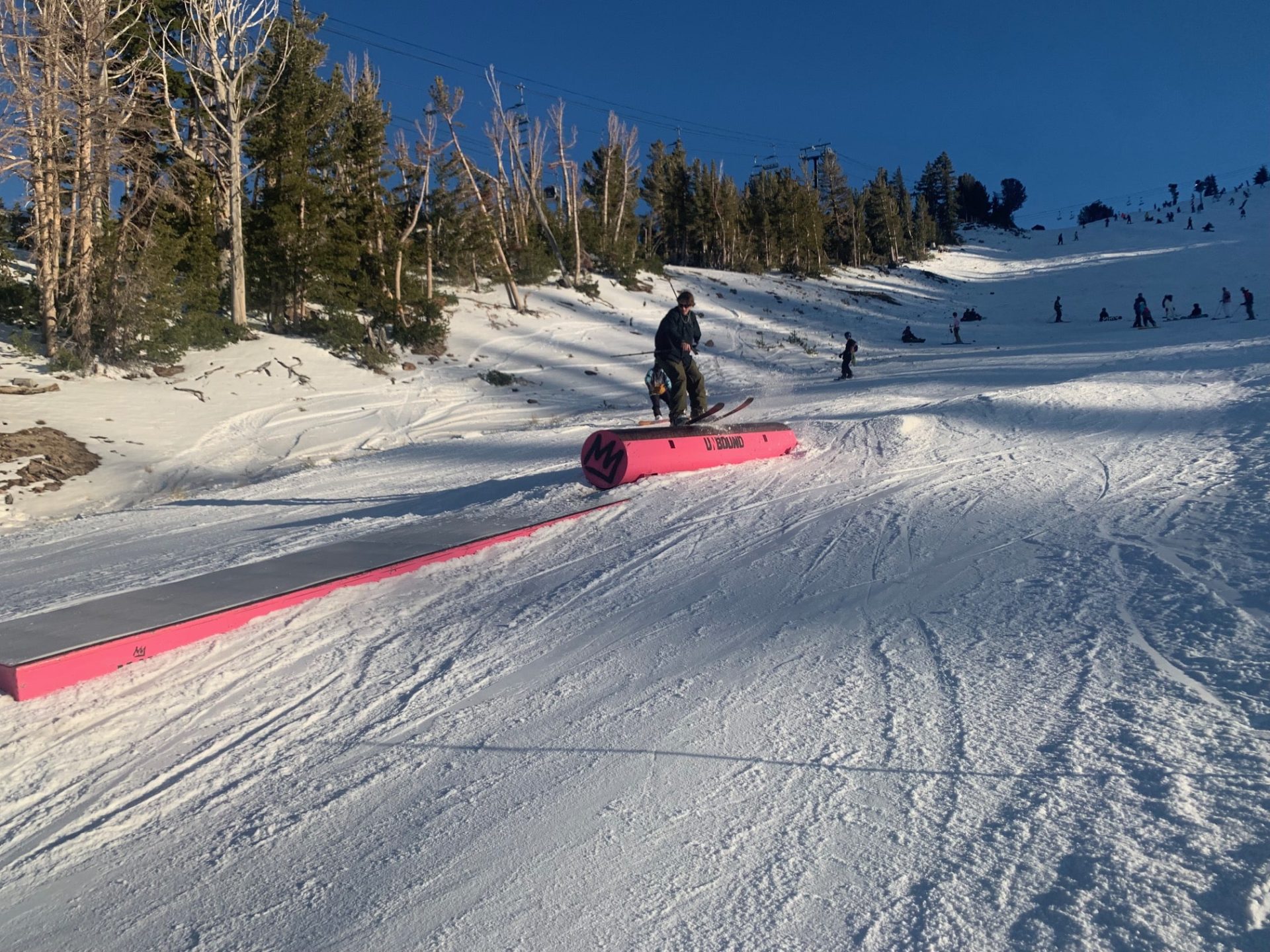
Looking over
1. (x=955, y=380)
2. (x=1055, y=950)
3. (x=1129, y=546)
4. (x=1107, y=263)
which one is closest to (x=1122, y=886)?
(x=1055, y=950)

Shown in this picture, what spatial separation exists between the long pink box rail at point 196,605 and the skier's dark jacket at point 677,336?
10.3 feet

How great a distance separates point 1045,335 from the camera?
Answer: 33.6 m

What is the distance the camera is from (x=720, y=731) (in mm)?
3777

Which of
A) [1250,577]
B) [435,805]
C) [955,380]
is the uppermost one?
[955,380]

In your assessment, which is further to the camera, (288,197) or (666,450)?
(288,197)

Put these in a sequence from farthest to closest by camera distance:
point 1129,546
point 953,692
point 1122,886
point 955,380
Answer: point 955,380 < point 1129,546 < point 953,692 < point 1122,886

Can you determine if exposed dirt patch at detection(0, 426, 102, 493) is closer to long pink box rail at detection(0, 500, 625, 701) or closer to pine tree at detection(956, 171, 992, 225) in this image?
long pink box rail at detection(0, 500, 625, 701)

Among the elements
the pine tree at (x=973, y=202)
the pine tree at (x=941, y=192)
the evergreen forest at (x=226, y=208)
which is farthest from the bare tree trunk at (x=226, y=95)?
the pine tree at (x=973, y=202)

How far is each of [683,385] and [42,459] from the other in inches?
441

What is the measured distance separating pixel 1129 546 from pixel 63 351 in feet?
66.9

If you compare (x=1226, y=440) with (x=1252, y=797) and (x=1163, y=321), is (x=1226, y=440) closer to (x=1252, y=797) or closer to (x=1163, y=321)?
(x=1252, y=797)

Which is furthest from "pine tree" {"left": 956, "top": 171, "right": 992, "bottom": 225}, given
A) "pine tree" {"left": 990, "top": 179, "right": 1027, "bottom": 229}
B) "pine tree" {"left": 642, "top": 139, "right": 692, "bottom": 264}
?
"pine tree" {"left": 642, "top": 139, "right": 692, "bottom": 264}

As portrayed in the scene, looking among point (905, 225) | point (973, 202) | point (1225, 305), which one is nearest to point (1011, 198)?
point (973, 202)

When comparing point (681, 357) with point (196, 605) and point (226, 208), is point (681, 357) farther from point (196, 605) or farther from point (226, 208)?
point (226, 208)
